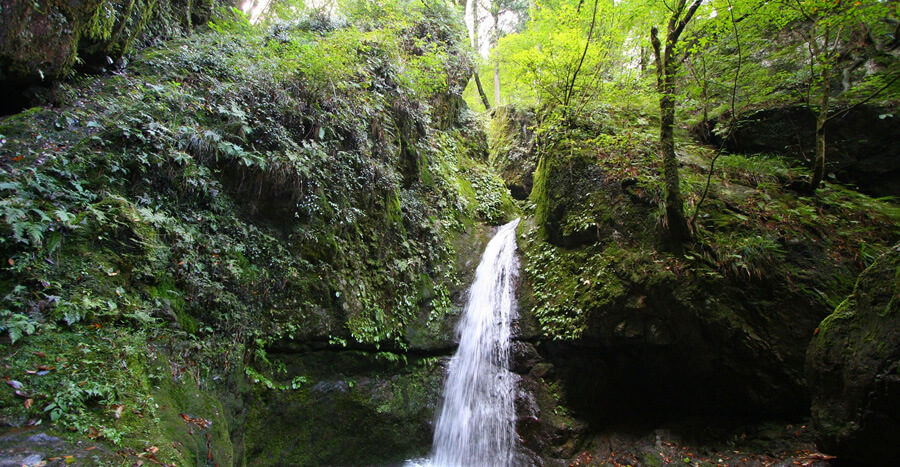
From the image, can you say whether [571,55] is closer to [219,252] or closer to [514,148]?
[514,148]

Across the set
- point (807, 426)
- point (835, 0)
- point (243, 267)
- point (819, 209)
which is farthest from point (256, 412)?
point (835, 0)

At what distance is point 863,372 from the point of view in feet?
10.8

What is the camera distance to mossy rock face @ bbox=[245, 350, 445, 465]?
5152 millimetres

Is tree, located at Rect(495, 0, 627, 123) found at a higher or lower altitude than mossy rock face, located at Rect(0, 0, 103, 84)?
higher

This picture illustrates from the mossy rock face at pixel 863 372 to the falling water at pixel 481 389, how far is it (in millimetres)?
4297

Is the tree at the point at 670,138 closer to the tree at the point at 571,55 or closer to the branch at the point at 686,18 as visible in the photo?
the branch at the point at 686,18

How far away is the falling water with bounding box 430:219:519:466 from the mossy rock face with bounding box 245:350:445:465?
1.08 feet

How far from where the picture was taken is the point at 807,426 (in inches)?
193

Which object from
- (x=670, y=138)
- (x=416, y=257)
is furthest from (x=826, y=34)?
(x=416, y=257)

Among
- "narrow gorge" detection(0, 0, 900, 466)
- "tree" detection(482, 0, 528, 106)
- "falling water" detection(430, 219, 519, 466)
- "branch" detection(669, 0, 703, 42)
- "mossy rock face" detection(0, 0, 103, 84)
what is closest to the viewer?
"narrow gorge" detection(0, 0, 900, 466)

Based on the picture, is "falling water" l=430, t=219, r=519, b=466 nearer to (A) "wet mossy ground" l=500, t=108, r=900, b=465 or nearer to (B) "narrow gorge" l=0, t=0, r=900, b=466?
(B) "narrow gorge" l=0, t=0, r=900, b=466

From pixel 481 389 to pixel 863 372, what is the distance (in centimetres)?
512

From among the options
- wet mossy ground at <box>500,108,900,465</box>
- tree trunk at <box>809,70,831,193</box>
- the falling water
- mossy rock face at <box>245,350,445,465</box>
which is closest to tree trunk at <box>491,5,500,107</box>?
wet mossy ground at <box>500,108,900,465</box>

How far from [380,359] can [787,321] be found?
6.29 m
